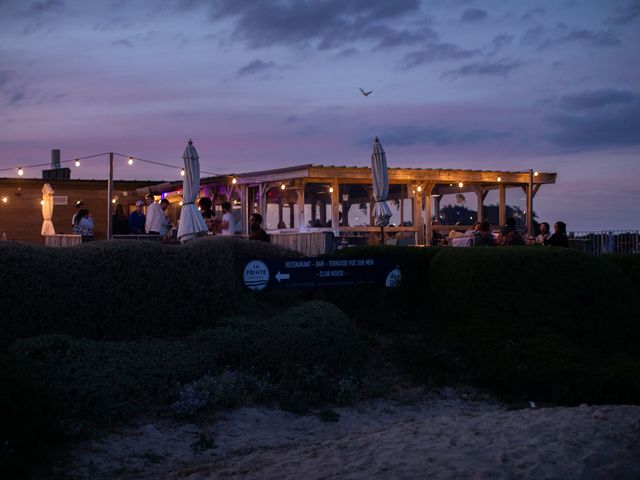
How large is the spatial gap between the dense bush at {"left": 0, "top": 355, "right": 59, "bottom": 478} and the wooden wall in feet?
66.4

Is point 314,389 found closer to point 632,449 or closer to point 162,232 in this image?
point 632,449

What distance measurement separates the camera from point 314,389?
29.8 ft

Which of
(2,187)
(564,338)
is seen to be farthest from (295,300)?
(2,187)

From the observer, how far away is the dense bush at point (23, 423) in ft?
20.4

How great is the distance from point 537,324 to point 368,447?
551 centimetres

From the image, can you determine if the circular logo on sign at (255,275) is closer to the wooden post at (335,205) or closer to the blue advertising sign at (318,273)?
the blue advertising sign at (318,273)

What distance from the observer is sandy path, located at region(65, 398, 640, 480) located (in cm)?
607

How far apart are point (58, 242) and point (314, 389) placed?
34.6 ft

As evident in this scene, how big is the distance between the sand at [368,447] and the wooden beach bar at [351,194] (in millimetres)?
14504

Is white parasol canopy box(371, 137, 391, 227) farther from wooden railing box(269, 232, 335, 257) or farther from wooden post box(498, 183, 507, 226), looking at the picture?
wooden post box(498, 183, 507, 226)

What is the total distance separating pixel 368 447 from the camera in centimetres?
686

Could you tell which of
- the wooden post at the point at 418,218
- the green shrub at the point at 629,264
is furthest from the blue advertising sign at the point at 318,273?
the wooden post at the point at 418,218

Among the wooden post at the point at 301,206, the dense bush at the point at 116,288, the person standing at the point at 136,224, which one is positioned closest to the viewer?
the dense bush at the point at 116,288

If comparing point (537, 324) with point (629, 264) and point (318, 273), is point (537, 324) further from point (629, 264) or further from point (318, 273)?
point (629, 264)
